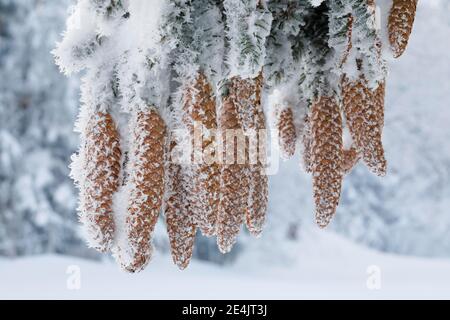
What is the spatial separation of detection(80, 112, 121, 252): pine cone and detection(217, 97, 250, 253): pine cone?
87 mm

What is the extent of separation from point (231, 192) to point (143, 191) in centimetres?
8

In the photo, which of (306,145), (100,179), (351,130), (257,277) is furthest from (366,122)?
(257,277)

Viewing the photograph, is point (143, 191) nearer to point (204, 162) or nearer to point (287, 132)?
point (204, 162)

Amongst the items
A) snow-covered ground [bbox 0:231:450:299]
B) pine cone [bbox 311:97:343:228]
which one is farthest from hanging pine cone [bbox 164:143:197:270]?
snow-covered ground [bbox 0:231:450:299]

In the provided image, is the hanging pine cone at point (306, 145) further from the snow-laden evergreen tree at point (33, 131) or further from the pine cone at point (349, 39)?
the snow-laden evergreen tree at point (33, 131)

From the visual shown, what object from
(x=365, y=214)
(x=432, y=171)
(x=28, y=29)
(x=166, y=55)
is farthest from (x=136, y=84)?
(x=365, y=214)

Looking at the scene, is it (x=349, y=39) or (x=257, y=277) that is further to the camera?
(x=257, y=277)

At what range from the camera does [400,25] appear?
18.7 inches

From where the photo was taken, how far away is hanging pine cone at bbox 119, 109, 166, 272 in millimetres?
Result: 417

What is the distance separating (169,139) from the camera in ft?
1.46

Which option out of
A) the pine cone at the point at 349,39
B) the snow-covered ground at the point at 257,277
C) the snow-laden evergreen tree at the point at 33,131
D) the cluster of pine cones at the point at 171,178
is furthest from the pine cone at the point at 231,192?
the snow-laden evergreen tree at the point at 33,131

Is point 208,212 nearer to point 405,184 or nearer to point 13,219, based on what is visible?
point 13,219

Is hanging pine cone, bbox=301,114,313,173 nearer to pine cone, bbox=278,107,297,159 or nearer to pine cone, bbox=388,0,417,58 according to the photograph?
pine cone, bbox=278,107,297,159

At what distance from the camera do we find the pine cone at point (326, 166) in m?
0.52
